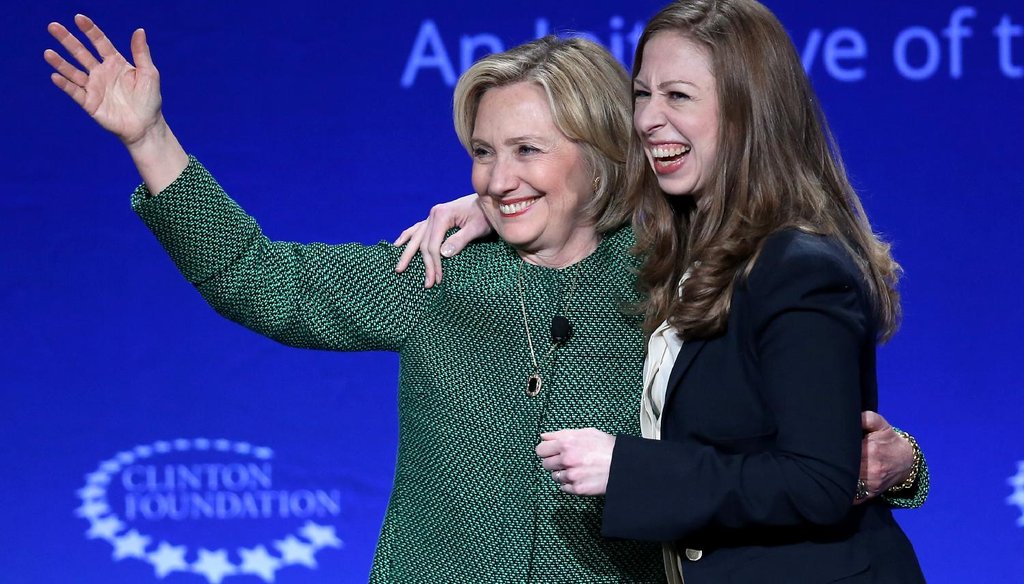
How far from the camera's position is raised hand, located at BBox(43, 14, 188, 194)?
165 cm

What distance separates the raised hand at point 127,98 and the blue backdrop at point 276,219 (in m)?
1.32

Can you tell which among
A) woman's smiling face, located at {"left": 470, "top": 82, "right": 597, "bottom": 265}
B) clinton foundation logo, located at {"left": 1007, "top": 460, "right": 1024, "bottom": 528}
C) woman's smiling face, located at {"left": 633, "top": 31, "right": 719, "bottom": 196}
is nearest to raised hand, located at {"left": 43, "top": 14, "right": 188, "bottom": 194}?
woman's smiling face, located at {"left": 470, "top": 82, "right": 597, "bottom": 265}

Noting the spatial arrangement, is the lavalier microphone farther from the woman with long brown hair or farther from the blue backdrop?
the blue backdrop

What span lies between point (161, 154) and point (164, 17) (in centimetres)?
139

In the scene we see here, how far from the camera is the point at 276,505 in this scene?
304 centimetres

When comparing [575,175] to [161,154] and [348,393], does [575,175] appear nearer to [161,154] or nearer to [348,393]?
[161,154]

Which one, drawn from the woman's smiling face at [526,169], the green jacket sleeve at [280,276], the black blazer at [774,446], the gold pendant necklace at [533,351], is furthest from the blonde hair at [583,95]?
the black blazer at [774,446]

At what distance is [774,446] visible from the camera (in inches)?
54.7

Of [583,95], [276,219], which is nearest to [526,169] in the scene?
[583,95]

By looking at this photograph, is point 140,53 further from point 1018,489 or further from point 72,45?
point 1018,489

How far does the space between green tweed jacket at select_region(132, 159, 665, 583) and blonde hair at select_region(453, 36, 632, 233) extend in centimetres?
10

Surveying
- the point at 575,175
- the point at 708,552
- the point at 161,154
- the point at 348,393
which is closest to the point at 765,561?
the point at 708,552

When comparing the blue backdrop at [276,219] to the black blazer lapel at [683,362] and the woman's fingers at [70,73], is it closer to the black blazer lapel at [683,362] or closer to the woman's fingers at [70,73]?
the woman's fingers at [70,73]

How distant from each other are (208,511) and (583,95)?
1631 millimetres
